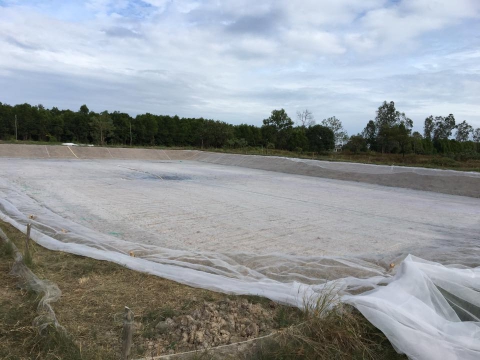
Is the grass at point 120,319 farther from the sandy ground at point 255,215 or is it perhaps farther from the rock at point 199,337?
the sandy ground at point 255,215

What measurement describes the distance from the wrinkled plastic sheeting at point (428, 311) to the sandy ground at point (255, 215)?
4.27ft

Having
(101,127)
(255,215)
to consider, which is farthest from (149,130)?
(255,215)

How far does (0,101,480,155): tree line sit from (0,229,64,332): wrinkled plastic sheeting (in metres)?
24.8

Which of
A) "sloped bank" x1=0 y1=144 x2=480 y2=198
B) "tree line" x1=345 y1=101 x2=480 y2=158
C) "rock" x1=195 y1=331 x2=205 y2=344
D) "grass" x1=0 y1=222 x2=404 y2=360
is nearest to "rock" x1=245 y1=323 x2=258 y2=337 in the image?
"grass" x1=0 y1=222 x2=404 y2=360

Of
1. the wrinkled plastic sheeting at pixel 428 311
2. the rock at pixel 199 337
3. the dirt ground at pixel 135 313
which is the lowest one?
the dirt ground at pixel 135 313

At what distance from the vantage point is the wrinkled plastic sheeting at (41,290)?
2.03 meters

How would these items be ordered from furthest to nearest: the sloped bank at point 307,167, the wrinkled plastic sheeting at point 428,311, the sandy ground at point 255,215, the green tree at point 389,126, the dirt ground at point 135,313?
the green tree at point 389,126
the sloped bank at point 307,167
the sandy ground at point 255,215
the dirt ground at point 135,313
the wrinkled plastic sheeting at point 428,311

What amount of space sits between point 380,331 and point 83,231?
3.21 meters

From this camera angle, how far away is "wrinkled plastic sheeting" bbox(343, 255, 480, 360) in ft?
5.92

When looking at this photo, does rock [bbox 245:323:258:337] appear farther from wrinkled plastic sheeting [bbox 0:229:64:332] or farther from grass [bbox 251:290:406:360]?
wrinkled plastic sheeting [bbox 0:229:64:332]

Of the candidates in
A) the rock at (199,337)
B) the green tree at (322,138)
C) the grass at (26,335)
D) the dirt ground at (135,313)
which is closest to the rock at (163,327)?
the dirt ground at (135,313)

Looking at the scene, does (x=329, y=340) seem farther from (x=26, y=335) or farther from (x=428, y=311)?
(x=26, y=335)

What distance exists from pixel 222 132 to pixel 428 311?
2648cm

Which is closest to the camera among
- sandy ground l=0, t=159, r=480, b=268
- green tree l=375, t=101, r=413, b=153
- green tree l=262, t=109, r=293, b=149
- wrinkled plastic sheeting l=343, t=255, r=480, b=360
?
wrinkled plastic sheeting l=343, t=255, r=480, b=360
